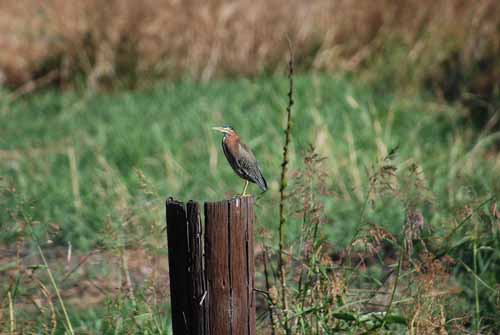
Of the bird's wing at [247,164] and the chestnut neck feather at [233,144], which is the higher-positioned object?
the chestnut neck feather at [233,144]

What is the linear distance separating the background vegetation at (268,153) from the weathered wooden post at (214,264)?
296 mm

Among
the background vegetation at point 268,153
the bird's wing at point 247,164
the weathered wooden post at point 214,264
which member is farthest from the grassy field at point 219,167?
the weathered wooden post at point 214,264

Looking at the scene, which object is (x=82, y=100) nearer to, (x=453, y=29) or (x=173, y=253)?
(x=453, y=29)

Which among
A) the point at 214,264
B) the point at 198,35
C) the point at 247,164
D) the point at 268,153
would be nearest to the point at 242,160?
the point at 247,164

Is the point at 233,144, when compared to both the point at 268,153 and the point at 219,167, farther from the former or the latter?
the point at 268,153

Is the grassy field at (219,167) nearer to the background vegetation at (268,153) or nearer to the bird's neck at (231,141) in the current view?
the background vegetation at (268,153)

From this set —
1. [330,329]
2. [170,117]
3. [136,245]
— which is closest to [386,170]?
[330,329]

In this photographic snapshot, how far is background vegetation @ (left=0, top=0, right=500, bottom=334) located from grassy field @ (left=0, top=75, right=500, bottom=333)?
0.09 feet

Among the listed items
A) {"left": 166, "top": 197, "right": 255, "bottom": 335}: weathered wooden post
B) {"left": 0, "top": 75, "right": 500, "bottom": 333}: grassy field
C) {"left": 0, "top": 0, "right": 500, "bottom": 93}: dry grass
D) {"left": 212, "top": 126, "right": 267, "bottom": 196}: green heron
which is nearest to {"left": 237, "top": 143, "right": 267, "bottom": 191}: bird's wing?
{"left": 212, "top": 126, "right": 267, "bottom": 196}: green heron

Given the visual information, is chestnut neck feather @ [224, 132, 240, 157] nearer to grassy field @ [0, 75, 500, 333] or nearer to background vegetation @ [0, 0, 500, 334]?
background vegetation @ [0, 0, 500, 334]

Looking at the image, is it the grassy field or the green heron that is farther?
the grassy field

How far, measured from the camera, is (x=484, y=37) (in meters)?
8.16

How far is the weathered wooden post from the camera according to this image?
247cm

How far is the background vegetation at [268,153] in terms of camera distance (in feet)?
10.2
